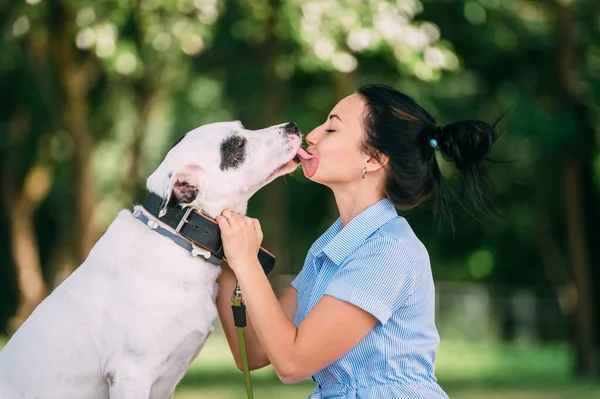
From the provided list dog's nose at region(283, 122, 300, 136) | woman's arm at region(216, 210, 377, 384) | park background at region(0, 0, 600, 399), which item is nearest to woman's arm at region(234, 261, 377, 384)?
woman's arm at region(216, 210, 377, 384)

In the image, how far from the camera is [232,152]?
4020mm

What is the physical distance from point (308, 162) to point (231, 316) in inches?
28.3

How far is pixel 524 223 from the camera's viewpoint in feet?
74.6

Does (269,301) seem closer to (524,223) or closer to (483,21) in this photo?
(483,21)

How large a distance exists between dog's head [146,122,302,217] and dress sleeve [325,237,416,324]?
586 millimetres

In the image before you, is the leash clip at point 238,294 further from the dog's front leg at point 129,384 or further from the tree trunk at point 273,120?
the tree trunk at point 273,120

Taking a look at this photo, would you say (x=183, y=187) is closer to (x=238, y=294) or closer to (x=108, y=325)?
(x=238, y=294)

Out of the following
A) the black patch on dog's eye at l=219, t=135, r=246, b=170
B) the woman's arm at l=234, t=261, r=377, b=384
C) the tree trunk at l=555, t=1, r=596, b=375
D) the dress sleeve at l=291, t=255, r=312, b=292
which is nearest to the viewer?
the woman's arm at l=234, t=261, r=377, b=384

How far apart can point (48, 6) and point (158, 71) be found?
4.24 m

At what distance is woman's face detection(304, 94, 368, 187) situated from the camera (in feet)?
12.7

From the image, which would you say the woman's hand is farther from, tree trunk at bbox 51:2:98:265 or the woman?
tree trunk at bbox 51:2:98:265

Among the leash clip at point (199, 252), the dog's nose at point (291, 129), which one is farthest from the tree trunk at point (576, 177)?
the leash clip at point (199, 252)

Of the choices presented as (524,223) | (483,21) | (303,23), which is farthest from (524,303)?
(303,23)

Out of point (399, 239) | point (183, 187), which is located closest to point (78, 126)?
point (183, 187)
